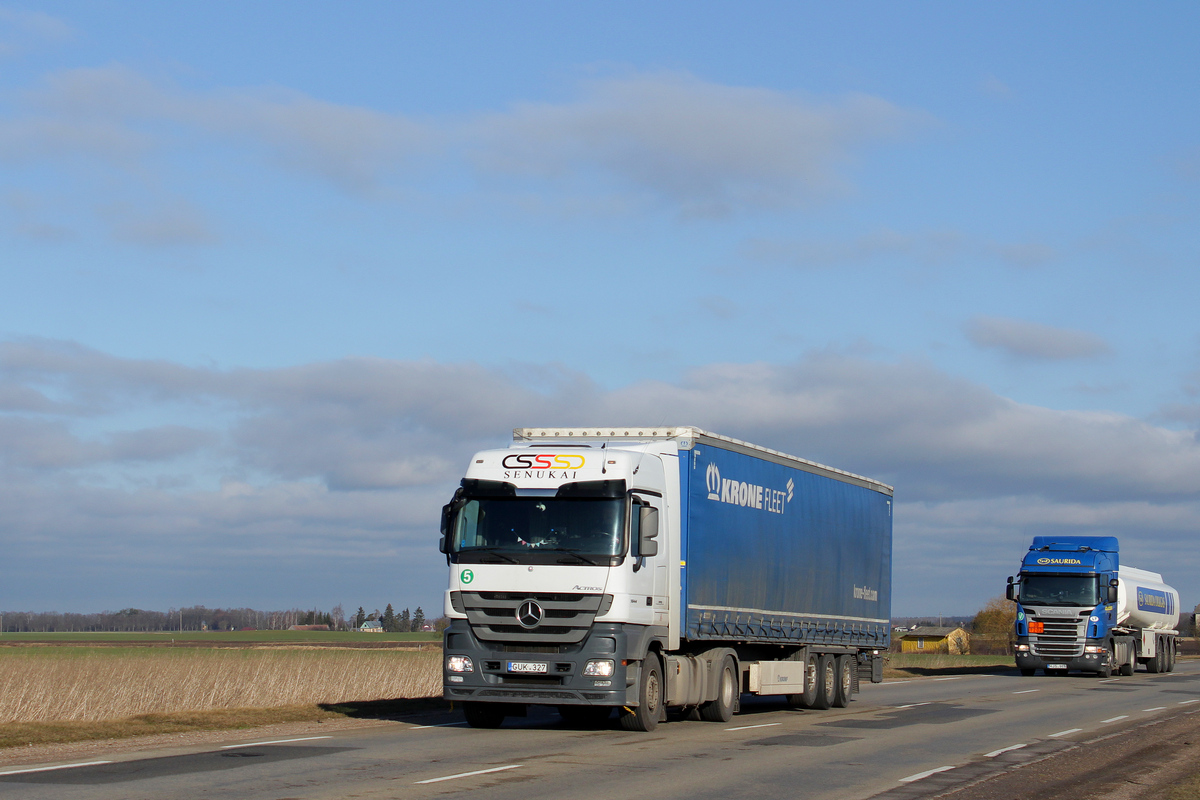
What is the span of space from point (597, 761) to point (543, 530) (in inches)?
148

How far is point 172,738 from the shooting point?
54.3 ft

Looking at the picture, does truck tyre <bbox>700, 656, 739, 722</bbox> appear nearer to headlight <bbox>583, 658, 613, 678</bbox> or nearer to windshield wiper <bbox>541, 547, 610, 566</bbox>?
headlight <bbox>583, 658, 613, 678</bbox>

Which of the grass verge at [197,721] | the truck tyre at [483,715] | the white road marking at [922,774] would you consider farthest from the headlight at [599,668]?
the grass verge at [197,721]

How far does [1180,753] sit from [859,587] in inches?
348

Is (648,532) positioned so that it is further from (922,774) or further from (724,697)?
(922,774)

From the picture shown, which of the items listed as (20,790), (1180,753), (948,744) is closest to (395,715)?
(948,744)

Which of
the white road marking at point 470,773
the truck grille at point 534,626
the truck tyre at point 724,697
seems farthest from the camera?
the truck tyre at point 724,697

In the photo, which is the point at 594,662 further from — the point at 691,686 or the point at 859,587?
the point at 859,587

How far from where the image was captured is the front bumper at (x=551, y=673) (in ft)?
54.3

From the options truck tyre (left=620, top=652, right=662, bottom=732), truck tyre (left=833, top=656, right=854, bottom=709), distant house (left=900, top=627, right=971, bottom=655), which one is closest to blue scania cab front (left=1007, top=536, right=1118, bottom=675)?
truck tyre (left=833, top=656, right=854, bottom=709)

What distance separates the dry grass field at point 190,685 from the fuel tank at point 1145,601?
23.9 metres

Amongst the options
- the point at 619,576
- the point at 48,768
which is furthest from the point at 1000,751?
the point at 48,768

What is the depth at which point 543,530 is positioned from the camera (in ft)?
55.8

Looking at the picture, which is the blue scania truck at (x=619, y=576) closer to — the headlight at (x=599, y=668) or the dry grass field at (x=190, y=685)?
the headlight at (x=599, y=668)
